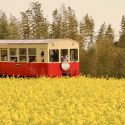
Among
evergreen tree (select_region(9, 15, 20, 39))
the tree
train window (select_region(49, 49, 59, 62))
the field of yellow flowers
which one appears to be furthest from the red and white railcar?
evergreen tree (select_region(9, 15, 20, 39))

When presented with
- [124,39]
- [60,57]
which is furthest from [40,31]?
[60,57]

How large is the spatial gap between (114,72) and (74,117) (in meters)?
50.8

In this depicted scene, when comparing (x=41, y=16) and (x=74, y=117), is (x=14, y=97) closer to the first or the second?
(x=74, y=117)

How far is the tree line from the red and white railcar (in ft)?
97.1

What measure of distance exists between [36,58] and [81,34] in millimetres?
57062

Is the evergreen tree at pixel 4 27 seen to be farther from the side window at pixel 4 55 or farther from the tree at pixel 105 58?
the side window at pixel 4 55

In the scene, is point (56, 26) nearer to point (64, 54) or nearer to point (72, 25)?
point (72, 25)

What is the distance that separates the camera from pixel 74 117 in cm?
1234

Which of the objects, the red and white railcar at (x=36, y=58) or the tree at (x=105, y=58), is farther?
the tree at (x=105, y=58)

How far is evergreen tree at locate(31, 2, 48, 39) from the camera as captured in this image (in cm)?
8419

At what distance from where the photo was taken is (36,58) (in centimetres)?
3291

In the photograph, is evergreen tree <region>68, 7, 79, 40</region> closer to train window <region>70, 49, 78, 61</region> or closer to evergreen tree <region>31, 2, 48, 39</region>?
evergreen tree <region>31, 2, 48, 39</region>

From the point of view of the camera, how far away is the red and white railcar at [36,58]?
107 ft

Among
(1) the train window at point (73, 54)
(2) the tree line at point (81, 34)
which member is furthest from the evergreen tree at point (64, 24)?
(1) the train window at point (73, 54)
